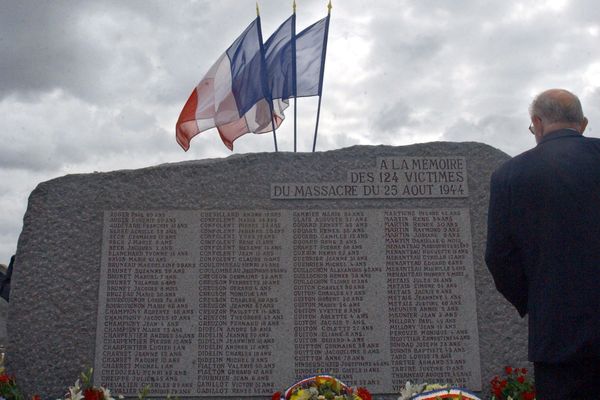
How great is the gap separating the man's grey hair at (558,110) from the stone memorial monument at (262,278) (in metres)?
2.92

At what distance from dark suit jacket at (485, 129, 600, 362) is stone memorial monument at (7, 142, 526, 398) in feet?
9.17

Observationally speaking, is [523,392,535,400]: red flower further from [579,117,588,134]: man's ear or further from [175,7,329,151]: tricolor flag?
[175,7,329,151]: tricolor flag

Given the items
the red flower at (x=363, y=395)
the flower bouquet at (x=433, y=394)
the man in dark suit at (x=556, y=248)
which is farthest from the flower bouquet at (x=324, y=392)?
the man in dark suit at (x=556, y=248)

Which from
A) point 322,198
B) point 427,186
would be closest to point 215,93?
point 322,198

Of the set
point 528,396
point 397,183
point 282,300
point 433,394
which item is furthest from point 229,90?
point 528,396

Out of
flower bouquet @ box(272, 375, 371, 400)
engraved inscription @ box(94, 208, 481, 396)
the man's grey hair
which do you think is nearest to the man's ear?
the man's grey hair

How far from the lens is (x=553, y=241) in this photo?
2.66 m

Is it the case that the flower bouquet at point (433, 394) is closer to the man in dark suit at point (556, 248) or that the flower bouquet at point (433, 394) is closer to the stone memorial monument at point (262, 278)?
the stone memorial monument at point (262, 278)

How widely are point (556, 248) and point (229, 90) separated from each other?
6.01 meters

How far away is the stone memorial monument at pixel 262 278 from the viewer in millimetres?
5480

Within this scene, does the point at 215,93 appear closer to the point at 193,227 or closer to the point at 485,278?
the point at 193,227

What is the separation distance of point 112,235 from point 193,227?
0.83 metres

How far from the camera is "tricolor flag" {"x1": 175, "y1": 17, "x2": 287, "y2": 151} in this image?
25.6ft

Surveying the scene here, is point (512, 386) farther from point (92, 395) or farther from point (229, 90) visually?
point (229, 90)
